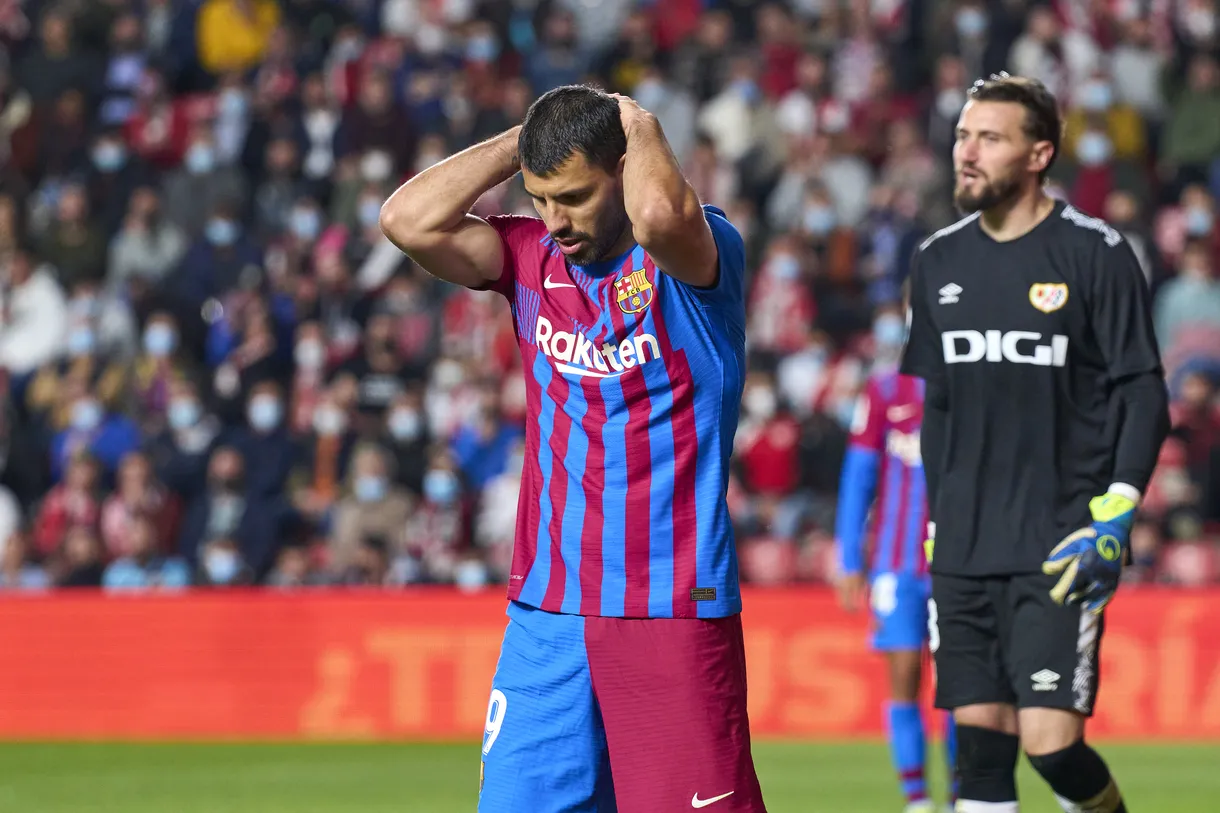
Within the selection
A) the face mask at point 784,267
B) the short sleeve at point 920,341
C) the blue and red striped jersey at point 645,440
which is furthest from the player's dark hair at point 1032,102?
the face mask at point 784,267

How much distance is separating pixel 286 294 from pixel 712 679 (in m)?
13.3

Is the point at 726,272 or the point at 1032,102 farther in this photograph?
the point at 1032,102

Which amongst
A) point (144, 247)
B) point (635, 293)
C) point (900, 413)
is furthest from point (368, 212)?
point (635, 293)

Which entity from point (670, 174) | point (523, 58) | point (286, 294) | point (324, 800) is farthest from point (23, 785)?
point (523, 58)

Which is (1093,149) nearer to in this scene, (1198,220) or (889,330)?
(1198,220)

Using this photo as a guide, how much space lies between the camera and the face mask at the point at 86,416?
16.9 metres

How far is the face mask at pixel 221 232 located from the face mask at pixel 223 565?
3.65 metres

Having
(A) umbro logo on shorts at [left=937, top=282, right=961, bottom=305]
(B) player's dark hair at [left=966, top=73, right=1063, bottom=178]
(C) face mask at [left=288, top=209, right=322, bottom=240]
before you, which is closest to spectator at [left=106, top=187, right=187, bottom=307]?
(C) face mask at [left=288, top=209, right=322, bottom=240]

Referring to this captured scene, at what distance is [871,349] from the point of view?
15.9 meters

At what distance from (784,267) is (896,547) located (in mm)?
7597

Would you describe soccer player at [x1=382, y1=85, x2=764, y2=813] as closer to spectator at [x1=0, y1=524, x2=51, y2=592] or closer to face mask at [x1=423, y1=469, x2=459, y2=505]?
face mask at [x1=423, y1=469, x2=459, y2=505]

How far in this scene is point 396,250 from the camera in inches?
696

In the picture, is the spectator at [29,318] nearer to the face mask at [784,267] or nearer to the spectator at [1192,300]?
the face mask at [784,267]

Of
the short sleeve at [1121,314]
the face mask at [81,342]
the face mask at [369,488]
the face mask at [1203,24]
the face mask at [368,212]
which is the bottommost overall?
the face mask at [369,488]
